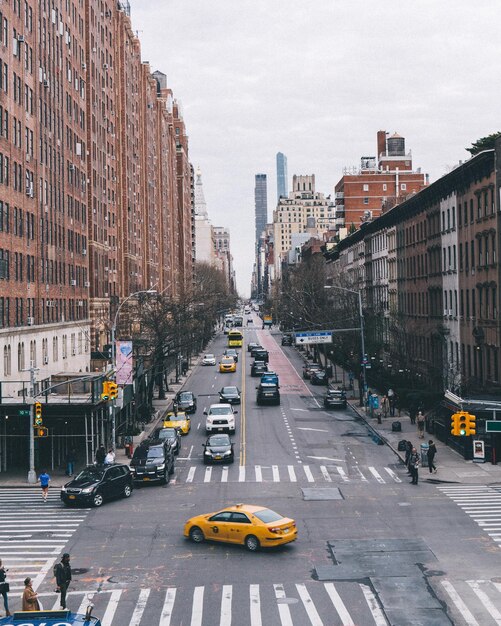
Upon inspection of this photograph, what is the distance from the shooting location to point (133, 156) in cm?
11250

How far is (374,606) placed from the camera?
21766mm

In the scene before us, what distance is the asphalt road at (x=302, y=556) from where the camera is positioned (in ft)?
71.0

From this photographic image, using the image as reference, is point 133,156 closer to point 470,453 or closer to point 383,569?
point 470,453

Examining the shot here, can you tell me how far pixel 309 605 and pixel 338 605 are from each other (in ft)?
2.48

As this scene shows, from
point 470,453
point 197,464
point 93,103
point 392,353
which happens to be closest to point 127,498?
point 197,464

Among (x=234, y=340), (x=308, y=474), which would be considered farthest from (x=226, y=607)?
(x=234, y=340)

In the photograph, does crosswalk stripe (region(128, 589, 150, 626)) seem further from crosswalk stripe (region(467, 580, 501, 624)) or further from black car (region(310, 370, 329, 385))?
black car (region(310, 370, 329, 385))

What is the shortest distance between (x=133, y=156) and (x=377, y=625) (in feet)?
323

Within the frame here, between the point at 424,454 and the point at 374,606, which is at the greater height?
the point at 424,454

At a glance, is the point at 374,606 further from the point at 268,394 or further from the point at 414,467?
the point at 268,394

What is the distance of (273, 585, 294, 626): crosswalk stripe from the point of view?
68.1 feet

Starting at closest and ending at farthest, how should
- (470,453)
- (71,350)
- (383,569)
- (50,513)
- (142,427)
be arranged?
1. (383,569)
2. (50,513)
3. (470,453)
4. (142,427)
5. (71,350)

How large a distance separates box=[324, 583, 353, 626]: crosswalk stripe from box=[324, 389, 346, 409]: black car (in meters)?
46.3

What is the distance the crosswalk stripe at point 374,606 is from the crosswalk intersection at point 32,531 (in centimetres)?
967
